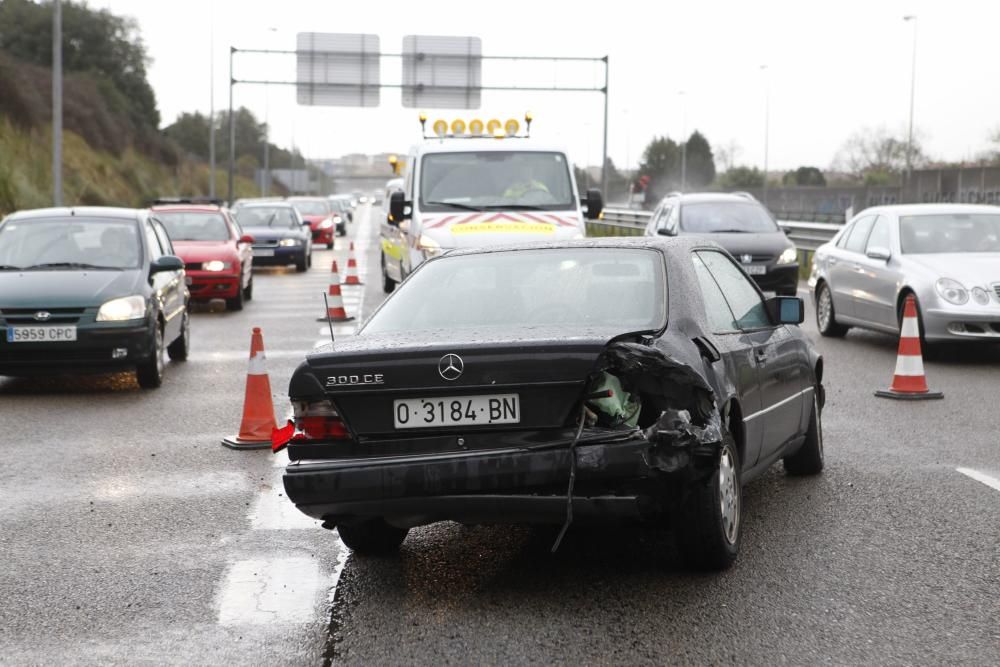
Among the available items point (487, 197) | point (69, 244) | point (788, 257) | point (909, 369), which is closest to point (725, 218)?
point (788, 257)

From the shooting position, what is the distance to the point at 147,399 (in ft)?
39.5

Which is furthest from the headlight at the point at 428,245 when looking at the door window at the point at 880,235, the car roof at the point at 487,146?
the door window at the point at 880,235

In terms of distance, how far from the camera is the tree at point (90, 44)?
242ft

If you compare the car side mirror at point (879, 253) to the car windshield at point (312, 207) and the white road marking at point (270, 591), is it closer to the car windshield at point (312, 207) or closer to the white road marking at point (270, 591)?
the white road marking at point (270, 591)

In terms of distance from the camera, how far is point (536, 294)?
20.6 ft

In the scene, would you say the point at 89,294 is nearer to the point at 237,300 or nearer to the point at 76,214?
the point at 76,214

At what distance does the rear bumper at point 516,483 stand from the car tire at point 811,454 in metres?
2.78

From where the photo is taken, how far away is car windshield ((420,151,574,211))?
59.5 feet

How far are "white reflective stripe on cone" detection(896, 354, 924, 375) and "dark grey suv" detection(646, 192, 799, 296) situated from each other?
9.18 meters

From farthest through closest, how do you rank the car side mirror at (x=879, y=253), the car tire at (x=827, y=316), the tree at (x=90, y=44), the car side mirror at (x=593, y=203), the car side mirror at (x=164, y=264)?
the tree at (x=90, y=44), the car side mirror at (x=593, y=203), the car tire at (x=827, y=316), the car side mirror at (x=879, y=253), the car side mirror at (x=164, y=264)

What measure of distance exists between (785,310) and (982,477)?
5.30ft

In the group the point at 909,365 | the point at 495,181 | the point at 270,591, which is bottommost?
the point at 270,591

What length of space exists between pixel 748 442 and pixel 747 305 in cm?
106

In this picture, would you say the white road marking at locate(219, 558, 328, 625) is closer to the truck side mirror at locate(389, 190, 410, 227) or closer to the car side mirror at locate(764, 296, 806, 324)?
the car side mirror at locate(764, 296, 806, 324)
